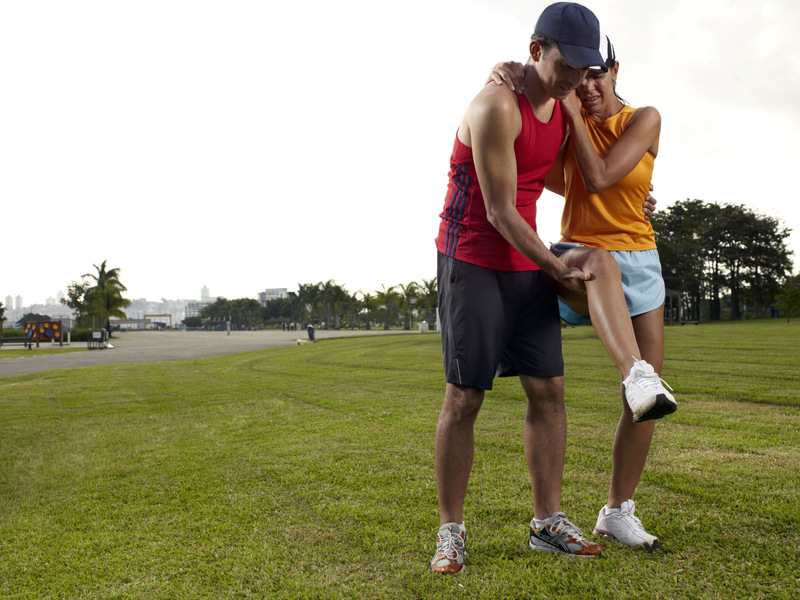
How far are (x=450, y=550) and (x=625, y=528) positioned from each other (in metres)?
0.75

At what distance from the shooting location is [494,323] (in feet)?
6.94

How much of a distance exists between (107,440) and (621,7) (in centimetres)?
562

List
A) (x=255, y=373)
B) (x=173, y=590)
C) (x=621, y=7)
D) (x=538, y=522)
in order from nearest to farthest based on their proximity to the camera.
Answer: (x=173, y=590)
(x=538, y=522)
(x=621, y=7)
(x=255, y=373)

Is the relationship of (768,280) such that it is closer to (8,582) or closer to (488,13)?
(488,13)

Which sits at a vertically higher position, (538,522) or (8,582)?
(538,522)

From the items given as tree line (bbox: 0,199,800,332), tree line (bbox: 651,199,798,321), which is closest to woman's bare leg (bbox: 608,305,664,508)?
tree line (bbox: 0,199,800,332)

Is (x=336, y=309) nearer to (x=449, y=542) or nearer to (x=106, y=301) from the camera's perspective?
(x=106, y=301)

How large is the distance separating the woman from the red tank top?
0.13 metres

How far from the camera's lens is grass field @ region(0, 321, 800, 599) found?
1938 millimetres

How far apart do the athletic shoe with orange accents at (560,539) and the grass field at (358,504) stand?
0.06m

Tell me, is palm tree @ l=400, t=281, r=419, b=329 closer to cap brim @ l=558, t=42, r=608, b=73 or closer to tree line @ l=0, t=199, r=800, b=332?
tree line @ l=0, t=199, r=800, b=332

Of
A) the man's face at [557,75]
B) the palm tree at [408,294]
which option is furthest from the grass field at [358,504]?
the palm tree at [408,294]

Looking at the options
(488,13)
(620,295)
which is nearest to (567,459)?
(620,295)

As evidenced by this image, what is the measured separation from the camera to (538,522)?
221 cm
